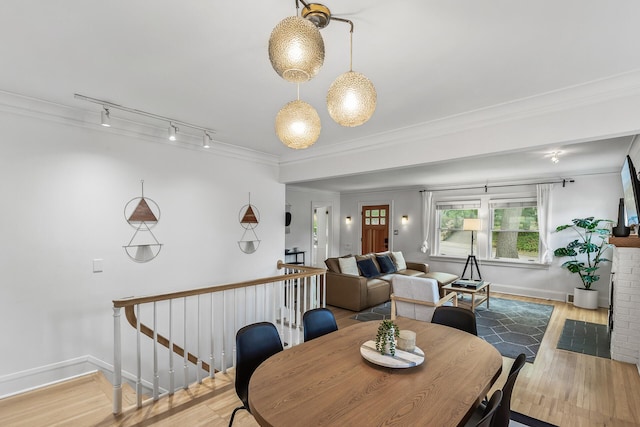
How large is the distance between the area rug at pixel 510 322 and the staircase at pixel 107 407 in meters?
2.81

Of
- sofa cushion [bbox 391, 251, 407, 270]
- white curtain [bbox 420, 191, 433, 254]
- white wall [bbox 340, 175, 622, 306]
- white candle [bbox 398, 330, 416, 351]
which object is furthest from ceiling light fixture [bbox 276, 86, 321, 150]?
white curtain [bbox 420, 191, 433, 254]

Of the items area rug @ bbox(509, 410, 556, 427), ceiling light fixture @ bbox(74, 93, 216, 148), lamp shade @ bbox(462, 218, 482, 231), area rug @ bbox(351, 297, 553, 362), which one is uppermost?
ceiling light fixture @ bbox(74, 93, 216, 148)

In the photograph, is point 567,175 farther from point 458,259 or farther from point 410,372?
point 410,372

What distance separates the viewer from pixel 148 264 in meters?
3.54

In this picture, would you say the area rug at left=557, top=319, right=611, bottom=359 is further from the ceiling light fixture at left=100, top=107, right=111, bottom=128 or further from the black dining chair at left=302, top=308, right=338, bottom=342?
the ceiling light fixture at left=100, top=107, right=111, bottom=128

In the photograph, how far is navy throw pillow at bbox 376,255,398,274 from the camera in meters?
6.60

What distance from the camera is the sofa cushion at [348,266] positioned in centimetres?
580

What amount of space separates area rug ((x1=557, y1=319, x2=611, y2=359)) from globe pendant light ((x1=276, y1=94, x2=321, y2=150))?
4.34 meters

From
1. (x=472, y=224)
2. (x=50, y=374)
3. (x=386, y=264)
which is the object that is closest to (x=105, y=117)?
(x=50, y=374)

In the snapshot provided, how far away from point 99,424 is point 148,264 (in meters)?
1.66

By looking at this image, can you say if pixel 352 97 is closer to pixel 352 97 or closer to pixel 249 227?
pixel 352 97

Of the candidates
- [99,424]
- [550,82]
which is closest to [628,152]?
[550,82]

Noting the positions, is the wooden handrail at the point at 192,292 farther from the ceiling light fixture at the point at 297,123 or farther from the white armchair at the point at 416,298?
the ceiling light fixture at the point at 297,123

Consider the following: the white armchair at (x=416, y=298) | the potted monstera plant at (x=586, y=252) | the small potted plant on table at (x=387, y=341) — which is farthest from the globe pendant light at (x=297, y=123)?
the potted monstera plant at (x=586, y=252)
